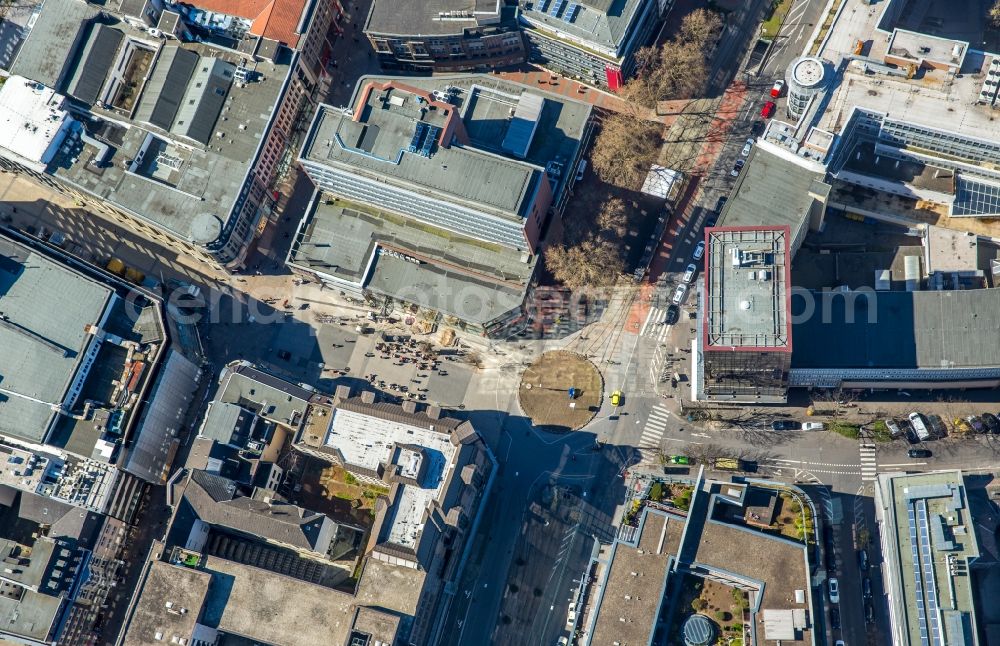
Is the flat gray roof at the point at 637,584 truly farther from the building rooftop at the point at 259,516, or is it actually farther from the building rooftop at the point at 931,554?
the building rooftop at the point at 259,516

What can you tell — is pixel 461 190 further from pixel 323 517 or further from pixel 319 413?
pixel 323 517

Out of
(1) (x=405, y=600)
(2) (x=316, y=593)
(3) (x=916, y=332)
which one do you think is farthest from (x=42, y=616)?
(3) (x=916, y=332)

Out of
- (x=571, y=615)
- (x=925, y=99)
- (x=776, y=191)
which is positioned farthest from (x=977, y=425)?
(x=571, y=615)

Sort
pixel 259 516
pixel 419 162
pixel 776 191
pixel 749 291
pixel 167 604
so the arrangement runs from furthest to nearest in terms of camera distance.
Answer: pixel 776 191 < pixel 419 162 < pixel 259 516 < pixel 167 604 < pixel 749 291

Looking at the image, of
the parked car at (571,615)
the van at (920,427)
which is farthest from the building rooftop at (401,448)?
the van at (920,427)

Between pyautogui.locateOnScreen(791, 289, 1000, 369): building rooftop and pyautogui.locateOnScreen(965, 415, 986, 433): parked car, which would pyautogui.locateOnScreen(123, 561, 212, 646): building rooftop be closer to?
pyautogui.locateOnScreen(791, 289, 1000, 369): building rooftop

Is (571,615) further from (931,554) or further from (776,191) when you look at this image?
(776,191)

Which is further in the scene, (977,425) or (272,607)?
(977,425)
